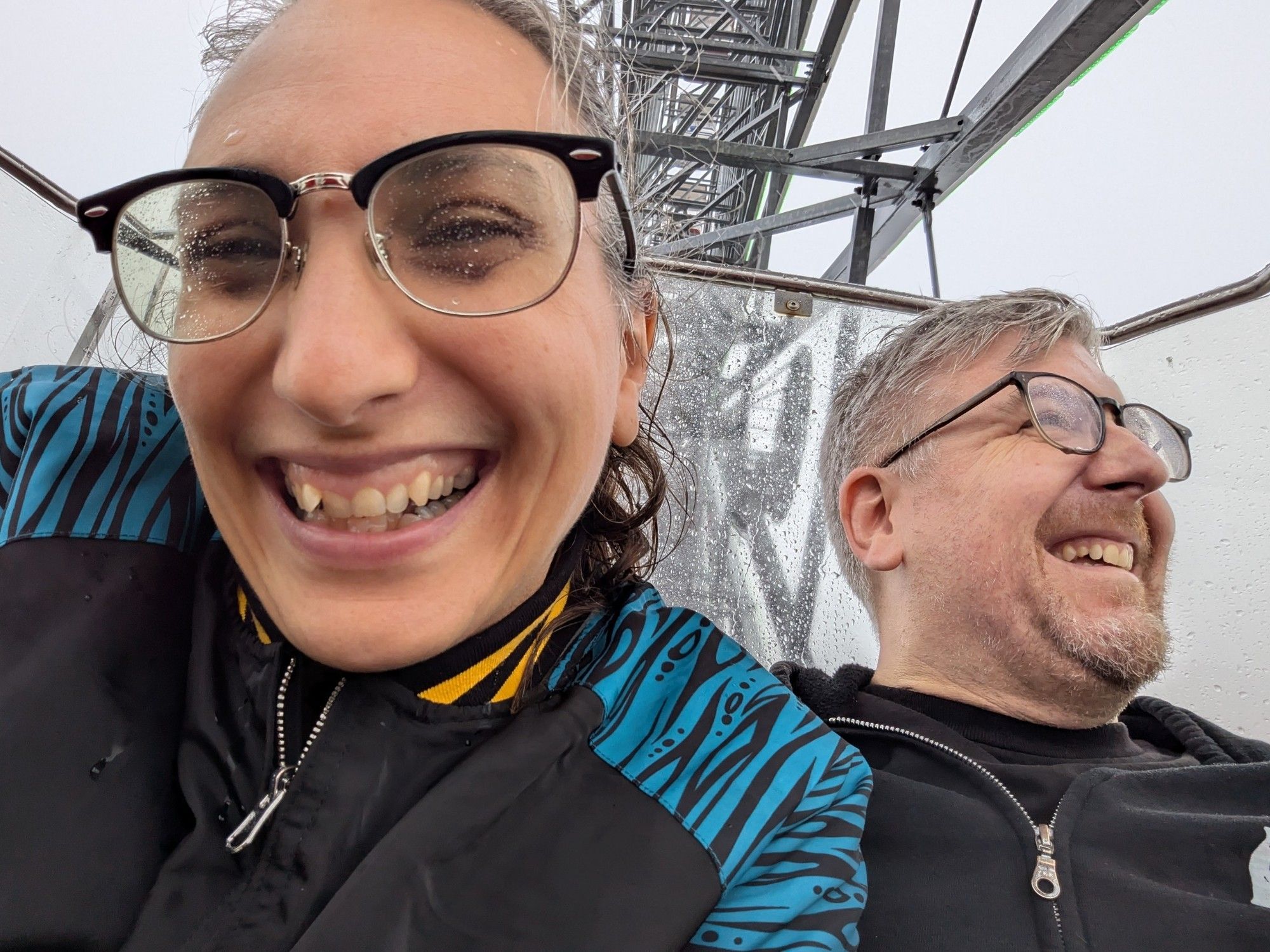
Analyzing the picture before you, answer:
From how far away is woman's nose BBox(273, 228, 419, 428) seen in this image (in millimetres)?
526

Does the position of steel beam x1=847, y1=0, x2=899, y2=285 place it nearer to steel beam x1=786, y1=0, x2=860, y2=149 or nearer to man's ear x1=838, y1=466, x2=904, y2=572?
steel beam x1=786, y1=0, x2=860, y2=149

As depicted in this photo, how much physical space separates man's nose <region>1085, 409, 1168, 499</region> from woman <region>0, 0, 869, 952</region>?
2.46 feet

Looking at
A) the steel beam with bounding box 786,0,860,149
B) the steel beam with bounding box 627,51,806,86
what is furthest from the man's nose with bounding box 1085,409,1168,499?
the steel beam with bounding box 627,51,806,86

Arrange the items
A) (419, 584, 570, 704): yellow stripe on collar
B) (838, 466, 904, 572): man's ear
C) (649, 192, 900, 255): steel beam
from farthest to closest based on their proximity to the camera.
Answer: (649, 192, 900, 255): steel beam → (838, 466, 904, 572): man's ear → (419, 584, 570, 704): yellow stripe on collar

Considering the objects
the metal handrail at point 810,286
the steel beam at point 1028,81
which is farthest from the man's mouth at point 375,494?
the steel beam at point 1028,81

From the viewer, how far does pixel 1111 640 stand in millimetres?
1085

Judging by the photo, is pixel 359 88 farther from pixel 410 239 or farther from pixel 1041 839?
pixel 1041 839

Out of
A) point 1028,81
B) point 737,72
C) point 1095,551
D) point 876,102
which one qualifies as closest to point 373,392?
point 1095,551

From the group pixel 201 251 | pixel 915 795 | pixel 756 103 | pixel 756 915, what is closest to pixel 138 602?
pixel 201 251

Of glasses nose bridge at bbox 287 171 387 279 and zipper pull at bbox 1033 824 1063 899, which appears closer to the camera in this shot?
glasses nose bridge at bbox 287 171 387 279

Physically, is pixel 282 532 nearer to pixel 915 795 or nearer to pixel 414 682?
pixel 414 682

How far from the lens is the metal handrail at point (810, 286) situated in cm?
170

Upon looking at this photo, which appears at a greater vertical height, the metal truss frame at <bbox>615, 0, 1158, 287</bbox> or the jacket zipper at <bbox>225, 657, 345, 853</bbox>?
the metal truss frame at <bbox>615, 0, 1158, 287</bbox>

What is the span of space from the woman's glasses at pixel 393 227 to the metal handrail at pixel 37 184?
Result: 1212mm
